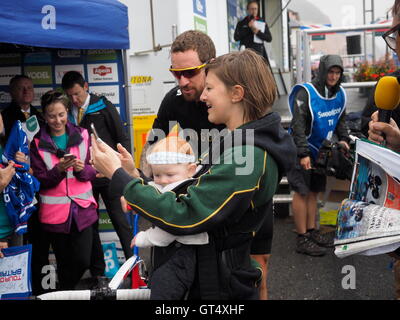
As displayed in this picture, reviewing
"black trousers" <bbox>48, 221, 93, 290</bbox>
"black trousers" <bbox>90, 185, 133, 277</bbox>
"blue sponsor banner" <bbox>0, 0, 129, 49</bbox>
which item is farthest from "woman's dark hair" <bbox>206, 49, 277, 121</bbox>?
"black trousers" <bbox>90, 185, 133, 277</bbox>

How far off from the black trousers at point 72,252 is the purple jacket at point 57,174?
0.23 feet

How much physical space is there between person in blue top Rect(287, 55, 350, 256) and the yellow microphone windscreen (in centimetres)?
297

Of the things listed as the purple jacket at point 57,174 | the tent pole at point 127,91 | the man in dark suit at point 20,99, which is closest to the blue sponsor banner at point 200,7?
the tent pole at point 127,91

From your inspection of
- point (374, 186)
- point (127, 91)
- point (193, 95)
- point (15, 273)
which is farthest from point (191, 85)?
point (127, 91)

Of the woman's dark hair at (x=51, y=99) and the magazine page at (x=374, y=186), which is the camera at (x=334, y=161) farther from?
the magazine page at (x=374, y=186)

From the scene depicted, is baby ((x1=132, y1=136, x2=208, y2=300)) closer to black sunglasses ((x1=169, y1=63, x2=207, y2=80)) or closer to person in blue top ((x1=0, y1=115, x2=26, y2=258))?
black sunglasses ((x1=169, y1=63, x2=207, y2=80))

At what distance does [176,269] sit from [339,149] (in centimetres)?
375

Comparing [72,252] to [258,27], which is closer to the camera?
[72,252]

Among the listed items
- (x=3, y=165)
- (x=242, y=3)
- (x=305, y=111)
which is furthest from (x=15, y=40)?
(x=242, y=3)

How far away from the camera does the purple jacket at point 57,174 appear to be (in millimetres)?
3846

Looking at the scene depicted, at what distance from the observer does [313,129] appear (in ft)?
17.4

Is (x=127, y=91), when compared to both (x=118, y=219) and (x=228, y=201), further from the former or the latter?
(x=228, y=201)

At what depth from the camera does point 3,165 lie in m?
3.37

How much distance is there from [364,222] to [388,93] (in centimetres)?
64
